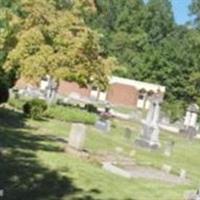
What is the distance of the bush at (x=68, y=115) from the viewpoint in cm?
4419

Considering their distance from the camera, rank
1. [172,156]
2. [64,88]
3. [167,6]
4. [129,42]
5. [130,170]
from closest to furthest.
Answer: [130,170] → [172,156] → [64,88] → [129,42] → [167,6]

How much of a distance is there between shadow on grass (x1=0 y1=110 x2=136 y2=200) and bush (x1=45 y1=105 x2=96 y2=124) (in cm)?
1689

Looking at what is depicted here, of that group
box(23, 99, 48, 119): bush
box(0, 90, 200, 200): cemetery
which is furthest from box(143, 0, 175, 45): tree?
box(23, 99, 48, 119): bush

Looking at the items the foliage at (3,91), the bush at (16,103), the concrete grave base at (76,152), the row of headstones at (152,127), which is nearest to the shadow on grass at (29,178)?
the concrete grave base at (76,152)

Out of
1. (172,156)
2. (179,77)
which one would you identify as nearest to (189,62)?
(179,77)

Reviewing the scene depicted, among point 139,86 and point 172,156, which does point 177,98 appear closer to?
point 139,86

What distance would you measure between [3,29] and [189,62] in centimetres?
4971

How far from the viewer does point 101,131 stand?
42.1 metres

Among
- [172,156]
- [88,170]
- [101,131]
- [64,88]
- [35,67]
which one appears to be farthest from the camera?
[64,88]

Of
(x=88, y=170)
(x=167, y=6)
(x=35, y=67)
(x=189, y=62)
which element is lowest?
(x=88, y=170)

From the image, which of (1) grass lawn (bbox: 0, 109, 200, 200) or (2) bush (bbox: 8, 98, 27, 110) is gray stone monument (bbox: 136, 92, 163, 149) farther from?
(2) bush (bbox: 8, 98, 27, 110)

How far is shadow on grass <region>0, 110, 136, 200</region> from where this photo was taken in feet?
58.1

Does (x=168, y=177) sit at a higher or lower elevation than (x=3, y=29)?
lower

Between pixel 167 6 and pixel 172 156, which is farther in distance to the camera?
pixel 167 6
